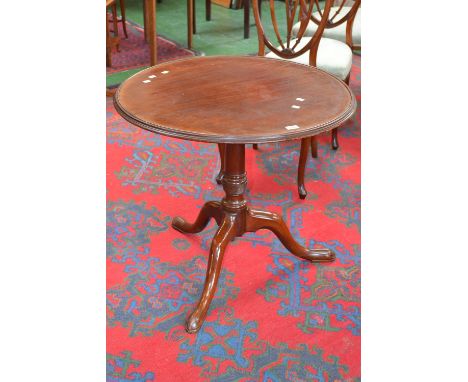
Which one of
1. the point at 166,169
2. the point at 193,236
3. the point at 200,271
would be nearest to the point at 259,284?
the point at 200,271

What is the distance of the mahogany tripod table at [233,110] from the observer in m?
1.42

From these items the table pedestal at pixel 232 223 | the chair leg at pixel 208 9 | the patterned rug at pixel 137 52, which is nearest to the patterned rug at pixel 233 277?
the table pedestal at pixel 232 223

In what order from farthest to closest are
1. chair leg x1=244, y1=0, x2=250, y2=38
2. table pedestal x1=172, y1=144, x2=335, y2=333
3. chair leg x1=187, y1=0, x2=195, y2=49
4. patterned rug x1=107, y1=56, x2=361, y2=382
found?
chair leg x1=244, y1=0, x2=250, y2=38
chair leg x1=187, y1=0, x2=195, y2=49
table pedestal x1=172, y1=144, x2=335, y2=333
patterned rug x1=107, y1=56, x2=361, y2=382

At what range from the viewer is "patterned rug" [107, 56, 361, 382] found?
1.63 m

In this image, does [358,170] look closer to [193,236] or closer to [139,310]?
[193,236]

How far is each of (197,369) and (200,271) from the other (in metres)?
0.46

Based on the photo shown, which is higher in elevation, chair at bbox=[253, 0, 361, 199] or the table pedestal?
chair at bbox=[253, 0, 361, 199]

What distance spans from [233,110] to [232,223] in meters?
0.50

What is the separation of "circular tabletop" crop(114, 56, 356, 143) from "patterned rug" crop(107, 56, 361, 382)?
694 millimetres

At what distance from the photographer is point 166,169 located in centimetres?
266

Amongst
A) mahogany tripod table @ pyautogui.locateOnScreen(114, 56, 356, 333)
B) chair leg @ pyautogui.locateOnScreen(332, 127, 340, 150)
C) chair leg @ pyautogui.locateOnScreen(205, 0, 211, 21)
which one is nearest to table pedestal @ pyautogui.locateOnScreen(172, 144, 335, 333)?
mahogany tripod table @ pyautogui.locateOnScreen(114, 56, 356, 333)

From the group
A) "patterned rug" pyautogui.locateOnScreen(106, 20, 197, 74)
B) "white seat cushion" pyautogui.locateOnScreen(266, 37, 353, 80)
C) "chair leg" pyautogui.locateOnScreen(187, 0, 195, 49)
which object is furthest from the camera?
"chair leg" pyautogui.locateOnScreen(187, 0, 195, 49)

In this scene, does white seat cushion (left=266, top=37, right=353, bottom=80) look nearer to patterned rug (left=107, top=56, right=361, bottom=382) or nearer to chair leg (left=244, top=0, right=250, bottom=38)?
patterned rug (left=107, top=56, right=361, bottom=382)

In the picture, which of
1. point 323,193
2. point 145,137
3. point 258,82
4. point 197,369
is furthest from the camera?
point 145,137
